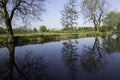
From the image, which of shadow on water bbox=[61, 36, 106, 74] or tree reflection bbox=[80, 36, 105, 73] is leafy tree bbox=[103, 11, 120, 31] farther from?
tree reflection bbox=[80, 36, 105, 73]

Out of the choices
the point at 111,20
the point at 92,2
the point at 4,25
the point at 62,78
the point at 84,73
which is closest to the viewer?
the point at 62,78

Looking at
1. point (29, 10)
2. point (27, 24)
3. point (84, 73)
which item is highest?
point (29, 10)

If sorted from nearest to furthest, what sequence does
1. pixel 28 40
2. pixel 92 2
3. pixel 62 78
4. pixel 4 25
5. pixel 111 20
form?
pixel 62 78
pixel 4 25
pixel 28 40
pixel 92 2
pixel 111 20

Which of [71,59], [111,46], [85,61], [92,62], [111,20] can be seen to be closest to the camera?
[92,62]

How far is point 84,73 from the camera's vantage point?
10.0 metres

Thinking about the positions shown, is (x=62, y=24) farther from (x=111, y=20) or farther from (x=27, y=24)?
(x=27, y=24)

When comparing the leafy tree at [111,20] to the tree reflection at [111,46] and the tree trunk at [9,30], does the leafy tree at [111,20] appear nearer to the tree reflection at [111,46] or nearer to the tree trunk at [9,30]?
the tree reflection at [111,46]

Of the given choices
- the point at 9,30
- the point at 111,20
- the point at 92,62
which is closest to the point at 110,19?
the point at 111,20

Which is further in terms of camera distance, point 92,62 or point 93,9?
point 93,9

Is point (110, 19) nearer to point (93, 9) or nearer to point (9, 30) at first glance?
point (93, 9)

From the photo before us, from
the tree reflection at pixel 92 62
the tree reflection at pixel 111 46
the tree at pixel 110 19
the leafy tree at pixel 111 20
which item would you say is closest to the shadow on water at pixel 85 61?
the tree reflection at pixel 92 62

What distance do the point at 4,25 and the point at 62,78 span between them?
2371cm

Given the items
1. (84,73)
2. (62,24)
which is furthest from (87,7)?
(84,73)

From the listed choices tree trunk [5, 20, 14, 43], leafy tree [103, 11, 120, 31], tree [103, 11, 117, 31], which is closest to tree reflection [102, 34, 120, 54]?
tree trunk [5, 20, 14, 43]
